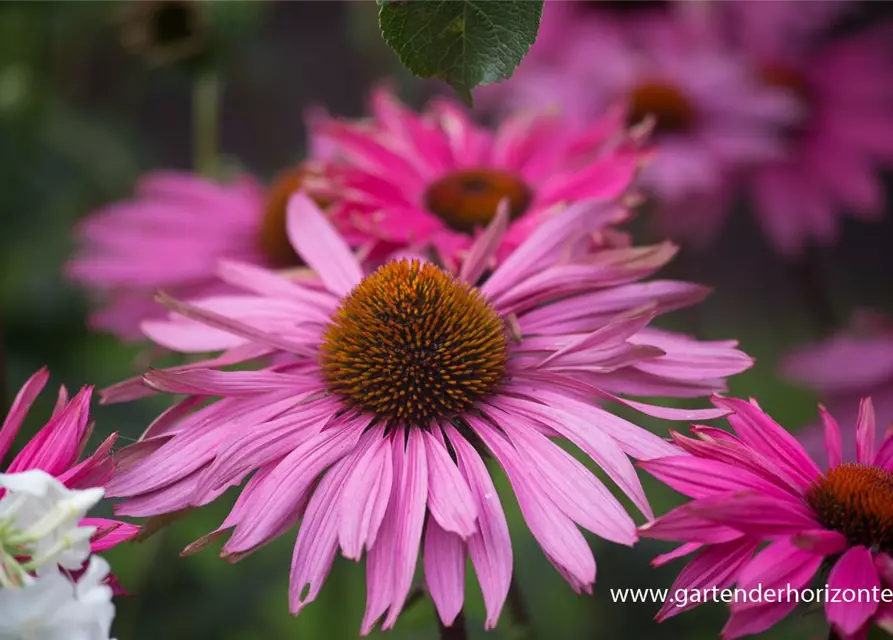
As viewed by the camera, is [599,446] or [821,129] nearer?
[599,446]

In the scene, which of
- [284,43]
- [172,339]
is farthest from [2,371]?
[284,43]

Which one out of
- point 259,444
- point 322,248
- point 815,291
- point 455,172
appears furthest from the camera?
point 815,291

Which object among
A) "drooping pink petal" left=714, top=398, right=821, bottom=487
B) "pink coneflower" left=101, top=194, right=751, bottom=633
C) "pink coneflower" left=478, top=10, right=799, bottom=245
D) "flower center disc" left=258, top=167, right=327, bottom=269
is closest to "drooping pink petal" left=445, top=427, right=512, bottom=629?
"pink coneflower" left=101, top=194, right=751, bottom=633

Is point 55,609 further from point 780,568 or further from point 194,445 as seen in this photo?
point 780,568

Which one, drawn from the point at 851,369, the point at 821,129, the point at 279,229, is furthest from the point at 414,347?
the point at 821,129

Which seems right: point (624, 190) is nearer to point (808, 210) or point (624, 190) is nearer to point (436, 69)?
point (436, 69)

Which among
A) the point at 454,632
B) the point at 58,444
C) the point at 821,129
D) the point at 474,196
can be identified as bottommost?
the point at 454,632
